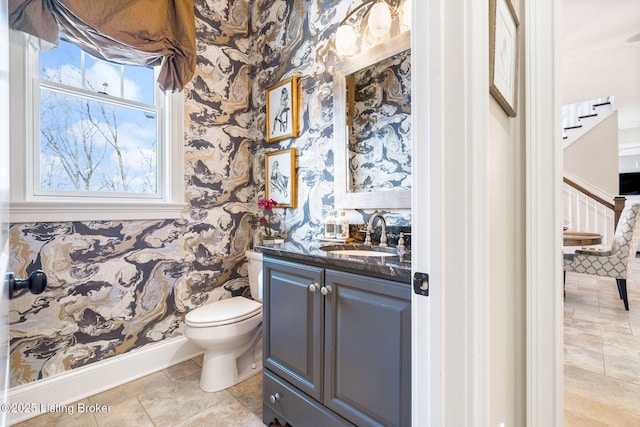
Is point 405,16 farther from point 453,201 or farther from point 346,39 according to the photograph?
point 453,201

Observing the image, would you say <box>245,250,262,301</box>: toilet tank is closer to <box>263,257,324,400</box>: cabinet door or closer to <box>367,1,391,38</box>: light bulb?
<box>263,257,324,400</box>: cabinet door

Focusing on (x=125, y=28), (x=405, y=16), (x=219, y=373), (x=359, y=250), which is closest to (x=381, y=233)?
(x=359, y=250)

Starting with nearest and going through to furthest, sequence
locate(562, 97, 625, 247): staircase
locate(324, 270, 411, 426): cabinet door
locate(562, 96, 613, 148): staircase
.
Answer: locate(324, 270, 411, 426): cabinet door, locate(562, 97, 625, 247): staircase, locate(562, 96, 613, 148): staircase

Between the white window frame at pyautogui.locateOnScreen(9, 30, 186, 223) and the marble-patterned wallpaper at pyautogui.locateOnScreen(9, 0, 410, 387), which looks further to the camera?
the marble-patterned wallpaper at pyautogui.locateOnScreen(9, 0, 410, 387)

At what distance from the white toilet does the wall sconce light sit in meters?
1.53

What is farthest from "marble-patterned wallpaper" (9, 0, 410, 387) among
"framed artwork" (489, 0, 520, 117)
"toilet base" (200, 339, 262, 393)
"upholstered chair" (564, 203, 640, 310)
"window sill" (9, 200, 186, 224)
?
"upholstered chair" (564, 203, 640, 310)

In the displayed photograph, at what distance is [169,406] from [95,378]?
1.79 ft

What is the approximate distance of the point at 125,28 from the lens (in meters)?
1.65

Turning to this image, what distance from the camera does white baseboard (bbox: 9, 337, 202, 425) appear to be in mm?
1571

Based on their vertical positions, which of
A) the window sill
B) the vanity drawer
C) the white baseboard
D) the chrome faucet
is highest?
the window sill

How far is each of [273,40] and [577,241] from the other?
3139 millimetres

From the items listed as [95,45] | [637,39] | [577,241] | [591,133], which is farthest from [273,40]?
[591,133]

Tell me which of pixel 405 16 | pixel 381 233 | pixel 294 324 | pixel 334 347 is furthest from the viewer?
pixel 381 233

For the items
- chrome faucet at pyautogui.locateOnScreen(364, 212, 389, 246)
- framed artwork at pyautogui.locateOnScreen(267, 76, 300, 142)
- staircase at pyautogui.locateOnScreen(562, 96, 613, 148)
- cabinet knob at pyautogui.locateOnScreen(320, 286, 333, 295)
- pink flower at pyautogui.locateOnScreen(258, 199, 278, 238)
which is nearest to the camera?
cabinet knob at pyautogui.locateOnScreen(320, 286, 333, 295)
